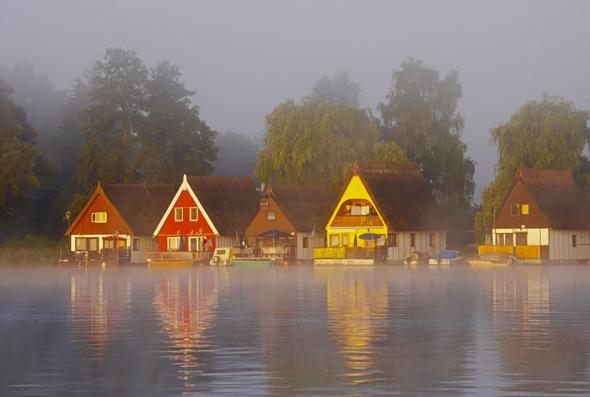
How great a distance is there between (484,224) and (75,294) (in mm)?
59031

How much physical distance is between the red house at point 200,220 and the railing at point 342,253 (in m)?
11.8

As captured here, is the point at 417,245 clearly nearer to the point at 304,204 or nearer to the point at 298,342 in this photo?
the point at 304,204

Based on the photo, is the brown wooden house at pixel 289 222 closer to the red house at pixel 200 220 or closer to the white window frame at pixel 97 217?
the red house at pixel 200 220

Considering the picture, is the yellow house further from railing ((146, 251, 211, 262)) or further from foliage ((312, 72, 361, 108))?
foliage ((312, 72, 361, 108))

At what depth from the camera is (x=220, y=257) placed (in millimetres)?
114000

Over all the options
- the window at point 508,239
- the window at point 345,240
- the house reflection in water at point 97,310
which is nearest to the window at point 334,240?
the window at point 345,240

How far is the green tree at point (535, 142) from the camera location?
113 meters

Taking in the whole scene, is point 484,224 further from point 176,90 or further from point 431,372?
point 431,372

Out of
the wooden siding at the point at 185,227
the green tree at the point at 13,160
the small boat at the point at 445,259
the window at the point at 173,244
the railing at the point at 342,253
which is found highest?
the green tree at the point at 13,160

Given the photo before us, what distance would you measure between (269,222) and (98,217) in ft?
59.5

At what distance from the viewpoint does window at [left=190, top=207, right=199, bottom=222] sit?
12338 centimetres

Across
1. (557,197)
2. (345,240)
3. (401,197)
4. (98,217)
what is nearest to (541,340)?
(557,197)

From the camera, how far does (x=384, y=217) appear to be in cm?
11419

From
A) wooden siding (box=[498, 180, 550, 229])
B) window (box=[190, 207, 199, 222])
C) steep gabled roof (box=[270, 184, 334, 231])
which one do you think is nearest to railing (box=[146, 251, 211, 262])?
window (box=[190, 207, 199, 222])
